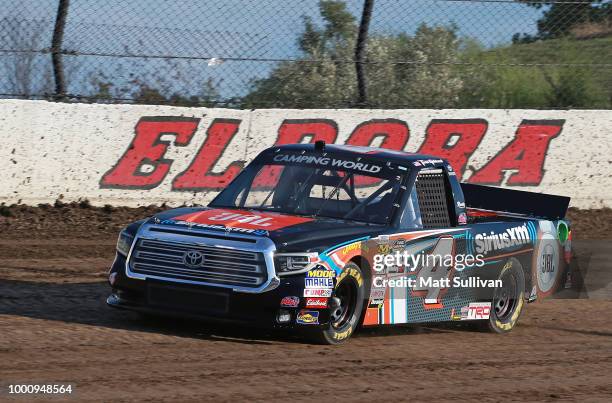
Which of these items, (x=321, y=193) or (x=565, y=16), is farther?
(x=565, y=16)

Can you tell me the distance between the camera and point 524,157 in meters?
16.0

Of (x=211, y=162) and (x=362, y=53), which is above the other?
(x=362, y=53)

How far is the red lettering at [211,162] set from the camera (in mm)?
14430

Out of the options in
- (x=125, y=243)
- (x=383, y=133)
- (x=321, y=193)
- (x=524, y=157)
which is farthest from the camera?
(x=524, y=157)

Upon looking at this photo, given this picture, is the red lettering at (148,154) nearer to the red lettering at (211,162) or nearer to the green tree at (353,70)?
the red lettering at (211,162)

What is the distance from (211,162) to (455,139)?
348 centimetres

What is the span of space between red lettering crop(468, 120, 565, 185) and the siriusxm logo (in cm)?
642

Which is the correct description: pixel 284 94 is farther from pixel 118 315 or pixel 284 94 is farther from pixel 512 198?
pixel 118 315

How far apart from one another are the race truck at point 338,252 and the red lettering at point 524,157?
5.85 metres

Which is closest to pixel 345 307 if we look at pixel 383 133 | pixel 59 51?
pixel 59 51

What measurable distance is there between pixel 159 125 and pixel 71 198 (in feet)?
4.75

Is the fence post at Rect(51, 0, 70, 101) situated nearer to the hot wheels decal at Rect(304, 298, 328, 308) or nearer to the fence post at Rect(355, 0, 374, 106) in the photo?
the fence post at Rect(355, 0, 374, 106)

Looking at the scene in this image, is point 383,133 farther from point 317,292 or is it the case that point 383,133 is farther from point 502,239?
point 317,292

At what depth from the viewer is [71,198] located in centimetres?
1386
